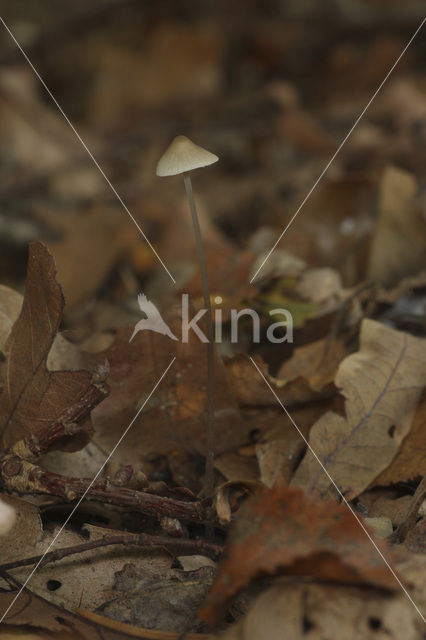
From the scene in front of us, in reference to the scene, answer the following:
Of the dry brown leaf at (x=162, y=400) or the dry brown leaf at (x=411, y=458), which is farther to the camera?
the dry brown leaf at (x=162, y=400)

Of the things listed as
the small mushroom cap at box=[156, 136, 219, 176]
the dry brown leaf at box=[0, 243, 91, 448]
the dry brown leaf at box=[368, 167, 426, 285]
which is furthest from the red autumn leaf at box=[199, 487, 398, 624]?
the dry brown leaf at box=[368, 167, 426, 285]

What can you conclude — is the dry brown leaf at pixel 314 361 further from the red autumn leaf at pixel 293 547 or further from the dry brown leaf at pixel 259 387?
the red autumn leaf at pixel 293 547

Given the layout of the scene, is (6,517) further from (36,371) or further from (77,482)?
(36,371)

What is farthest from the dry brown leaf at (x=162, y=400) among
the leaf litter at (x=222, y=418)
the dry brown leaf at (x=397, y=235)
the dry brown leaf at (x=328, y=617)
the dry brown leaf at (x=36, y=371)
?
the dry brown leaf at (x=397, y=235)

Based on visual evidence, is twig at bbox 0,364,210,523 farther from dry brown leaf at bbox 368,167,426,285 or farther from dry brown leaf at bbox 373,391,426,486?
dry brown leaf at bbox 368,167,426,285

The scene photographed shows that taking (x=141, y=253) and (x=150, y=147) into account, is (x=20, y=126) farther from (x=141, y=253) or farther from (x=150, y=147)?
(x=141, y=253)

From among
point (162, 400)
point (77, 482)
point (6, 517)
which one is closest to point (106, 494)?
point (77, 482)
